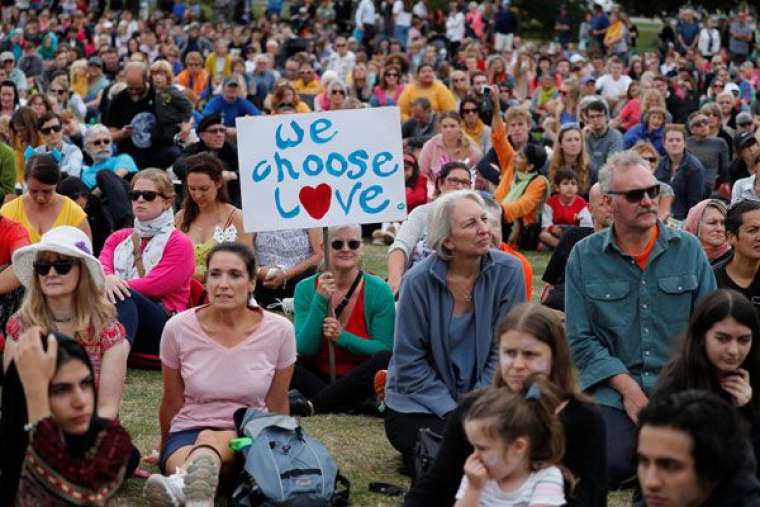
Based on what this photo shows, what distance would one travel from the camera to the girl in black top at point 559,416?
17.4 feet

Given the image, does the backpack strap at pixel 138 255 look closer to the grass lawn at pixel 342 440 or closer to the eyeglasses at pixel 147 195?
the eyeglasses at pixel 147 195

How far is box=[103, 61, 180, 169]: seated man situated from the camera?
15.9 m

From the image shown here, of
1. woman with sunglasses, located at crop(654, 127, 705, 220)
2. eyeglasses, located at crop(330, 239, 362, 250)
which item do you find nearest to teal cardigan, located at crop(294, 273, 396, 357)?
eyeglasses, located at crop(330, 239, 362, 250)

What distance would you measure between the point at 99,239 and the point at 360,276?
4.61 m

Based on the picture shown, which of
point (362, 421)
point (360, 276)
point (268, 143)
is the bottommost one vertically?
point (362, 421)

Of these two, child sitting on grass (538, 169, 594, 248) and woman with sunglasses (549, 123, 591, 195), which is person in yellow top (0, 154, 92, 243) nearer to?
child sitting on grass (538, 169, 594, 248)

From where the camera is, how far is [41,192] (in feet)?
33.8

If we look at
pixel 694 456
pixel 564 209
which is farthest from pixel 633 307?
pixel 564 209

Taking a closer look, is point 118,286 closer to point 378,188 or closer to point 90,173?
point 378,188

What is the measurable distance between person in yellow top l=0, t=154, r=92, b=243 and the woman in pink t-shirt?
3506 millimetres

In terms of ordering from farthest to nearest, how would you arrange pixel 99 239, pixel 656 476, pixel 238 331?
pixel 99 239 < pixel 238 331 < pixel 656 476

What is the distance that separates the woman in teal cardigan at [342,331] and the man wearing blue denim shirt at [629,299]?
1.48 meters

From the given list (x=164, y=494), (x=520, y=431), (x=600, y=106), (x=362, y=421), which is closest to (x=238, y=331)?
(x=164, y=494)

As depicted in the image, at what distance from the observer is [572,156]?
567 inches
